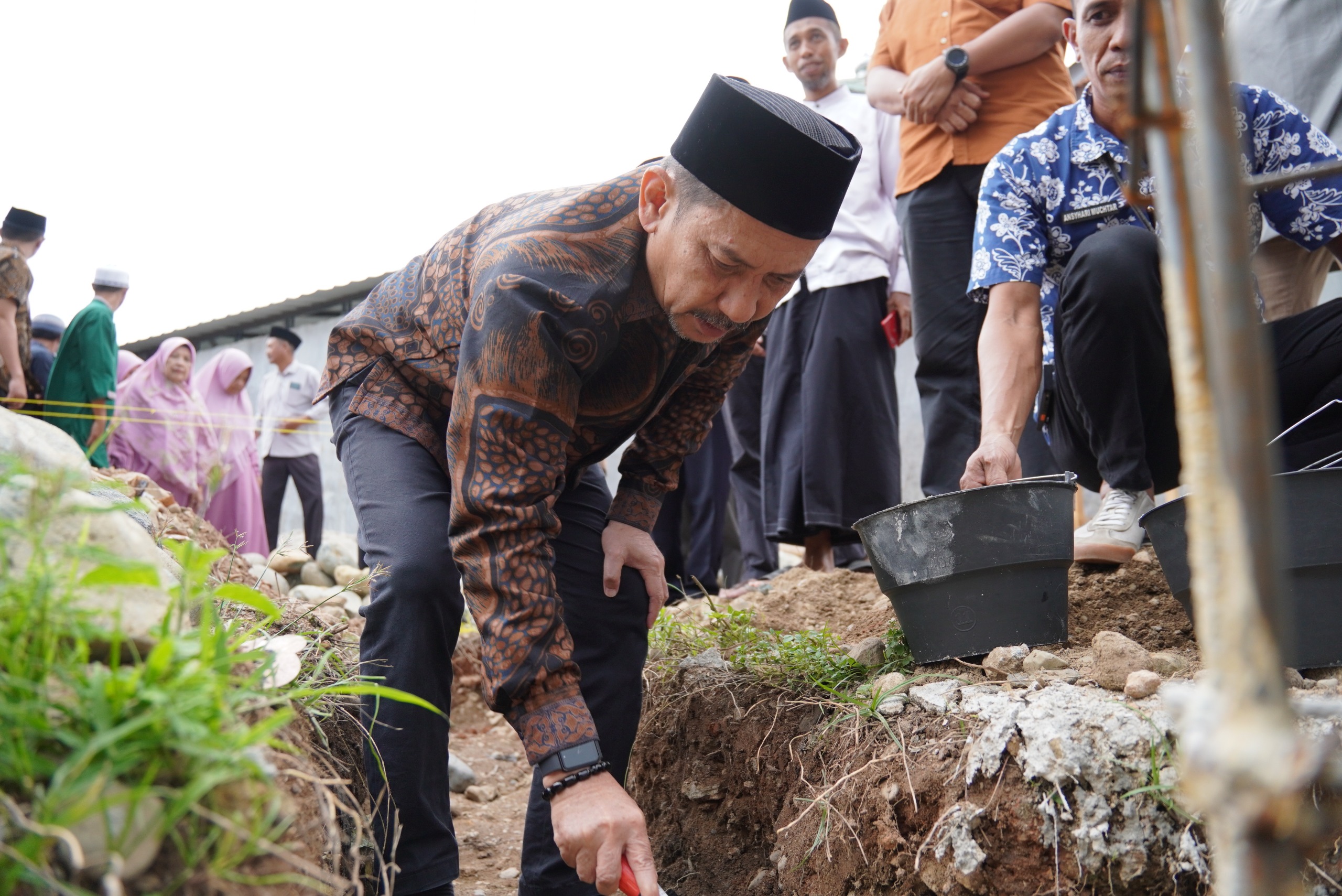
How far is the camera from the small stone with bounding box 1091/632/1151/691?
190 centimetres

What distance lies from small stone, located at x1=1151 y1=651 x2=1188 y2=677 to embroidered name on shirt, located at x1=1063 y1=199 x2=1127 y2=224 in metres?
1.30

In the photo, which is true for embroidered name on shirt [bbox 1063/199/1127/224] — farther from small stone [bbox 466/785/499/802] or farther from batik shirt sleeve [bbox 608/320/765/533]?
small stone [bbox 466/785/499/802]

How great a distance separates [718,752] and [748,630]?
0.35 meters

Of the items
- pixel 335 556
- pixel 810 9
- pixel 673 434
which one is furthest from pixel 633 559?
pixel 335 556

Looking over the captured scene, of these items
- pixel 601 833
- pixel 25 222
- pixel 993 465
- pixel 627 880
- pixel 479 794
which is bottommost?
pixel 479 794

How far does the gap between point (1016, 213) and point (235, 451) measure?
5953 millimetres

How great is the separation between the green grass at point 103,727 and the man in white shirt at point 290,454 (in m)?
6.54

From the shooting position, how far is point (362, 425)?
2166mm

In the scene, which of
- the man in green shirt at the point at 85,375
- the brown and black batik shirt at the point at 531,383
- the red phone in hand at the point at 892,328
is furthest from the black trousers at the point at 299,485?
the brown and black batik shirt at the point at 531,383

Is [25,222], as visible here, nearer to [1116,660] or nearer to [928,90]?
[928,90]

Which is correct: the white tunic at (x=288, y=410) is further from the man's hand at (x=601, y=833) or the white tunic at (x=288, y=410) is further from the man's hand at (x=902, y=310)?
the man's hand at (x=601, y=833)

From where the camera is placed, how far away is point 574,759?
5.32ft

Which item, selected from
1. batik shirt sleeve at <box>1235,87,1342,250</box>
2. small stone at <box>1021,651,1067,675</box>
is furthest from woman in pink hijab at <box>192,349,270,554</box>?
batik shirt sleeve at <box>1235,87,1342,250</box>

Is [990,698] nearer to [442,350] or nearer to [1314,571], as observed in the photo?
[1314,571]
